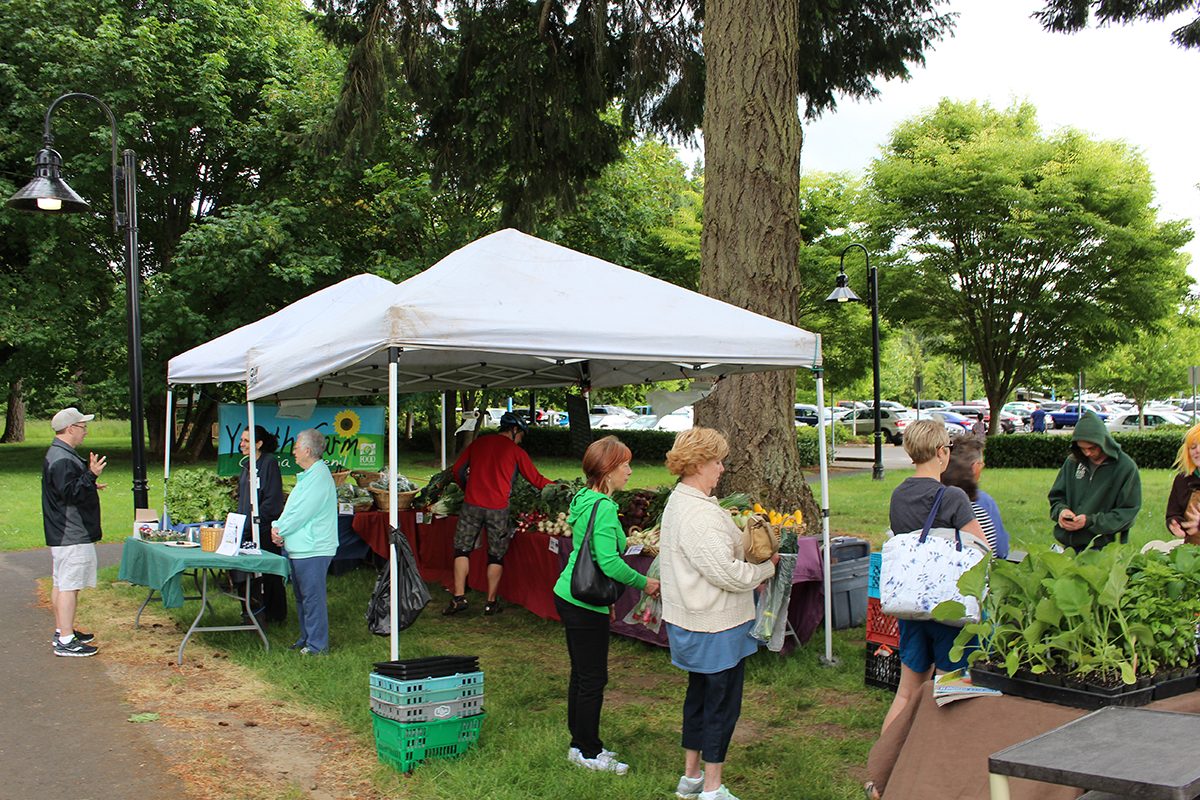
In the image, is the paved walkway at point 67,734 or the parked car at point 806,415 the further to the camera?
the parked car at point 806,415

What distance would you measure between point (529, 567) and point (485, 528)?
1.81 ft

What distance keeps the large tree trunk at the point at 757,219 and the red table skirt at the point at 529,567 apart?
1.81 m

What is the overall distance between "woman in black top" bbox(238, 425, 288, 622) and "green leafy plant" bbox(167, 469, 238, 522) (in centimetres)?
80

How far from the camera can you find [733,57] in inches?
367

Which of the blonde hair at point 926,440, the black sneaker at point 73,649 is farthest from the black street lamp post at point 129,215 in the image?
the blonde hair at point 926,440

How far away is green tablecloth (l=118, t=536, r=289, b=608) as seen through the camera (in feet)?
23.2

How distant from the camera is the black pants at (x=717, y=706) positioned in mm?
4289

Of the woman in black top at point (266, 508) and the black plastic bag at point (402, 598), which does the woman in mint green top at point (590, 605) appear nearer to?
the black plastic bag at point (402, 598)

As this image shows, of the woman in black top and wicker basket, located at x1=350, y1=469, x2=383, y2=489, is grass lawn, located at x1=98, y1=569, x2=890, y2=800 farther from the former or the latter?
wicker basket, located at x1=350, y1=469, x2=383, y2=489

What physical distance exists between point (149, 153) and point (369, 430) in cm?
1878

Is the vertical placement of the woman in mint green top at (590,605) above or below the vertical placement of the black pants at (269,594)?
above

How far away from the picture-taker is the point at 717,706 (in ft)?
14.1

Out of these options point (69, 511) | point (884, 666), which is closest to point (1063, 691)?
point (884, 666)

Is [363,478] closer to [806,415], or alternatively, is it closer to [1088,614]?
[1088,614]
